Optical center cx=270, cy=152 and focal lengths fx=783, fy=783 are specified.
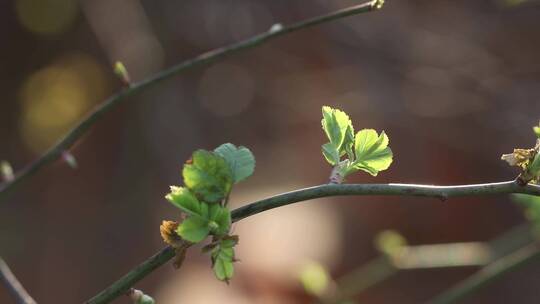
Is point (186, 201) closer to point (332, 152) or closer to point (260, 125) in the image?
point (332, 152)

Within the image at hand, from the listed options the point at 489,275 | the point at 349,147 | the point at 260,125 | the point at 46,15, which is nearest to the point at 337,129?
the point at 349,147

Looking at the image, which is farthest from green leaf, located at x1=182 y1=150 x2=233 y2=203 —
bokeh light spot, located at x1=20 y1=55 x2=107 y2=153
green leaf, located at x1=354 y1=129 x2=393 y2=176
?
bokeh light spot, located at x1=20 y1=55 x2=107 y2=153

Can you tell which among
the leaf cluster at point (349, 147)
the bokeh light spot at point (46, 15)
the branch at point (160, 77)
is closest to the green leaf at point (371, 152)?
the leaf cluster at point (349, 147)

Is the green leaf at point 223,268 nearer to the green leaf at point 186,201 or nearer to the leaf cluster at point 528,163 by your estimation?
the green leaf at point 186,201

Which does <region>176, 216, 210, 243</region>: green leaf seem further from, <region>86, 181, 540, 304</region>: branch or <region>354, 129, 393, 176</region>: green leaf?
<region>354, 129, 393, 176</region>: green leaf

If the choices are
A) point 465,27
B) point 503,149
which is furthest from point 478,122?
point 465,27

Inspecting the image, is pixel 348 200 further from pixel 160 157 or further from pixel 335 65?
pixel 160 157

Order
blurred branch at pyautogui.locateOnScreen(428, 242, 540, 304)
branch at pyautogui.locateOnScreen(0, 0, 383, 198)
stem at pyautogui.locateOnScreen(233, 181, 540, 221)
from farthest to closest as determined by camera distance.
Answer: blurred branch at pyautogui.locateOnScreen(428, 242, 540, 304) → branch at pyautogui.locateOnScreen(0, 0, 383, 198) → stem at pyautogui.locateOnScreen(233, 181, 540, 221)
